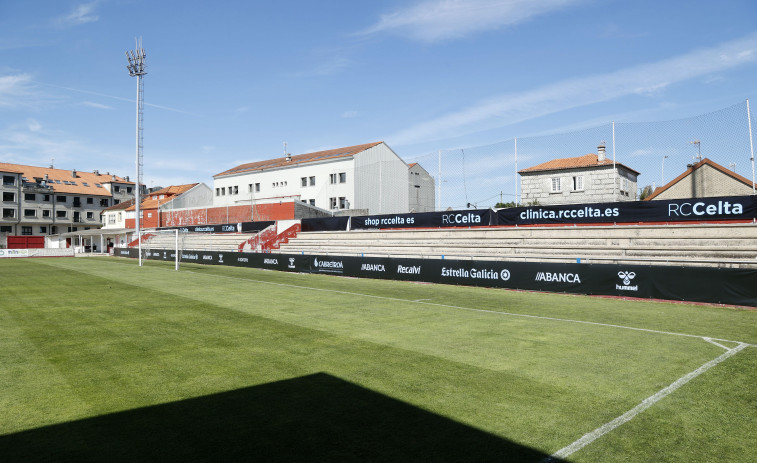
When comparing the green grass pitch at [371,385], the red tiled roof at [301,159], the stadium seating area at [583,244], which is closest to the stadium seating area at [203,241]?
the red tiled roof at [301,159]

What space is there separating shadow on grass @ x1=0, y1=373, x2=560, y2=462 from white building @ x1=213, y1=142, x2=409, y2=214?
24052mm

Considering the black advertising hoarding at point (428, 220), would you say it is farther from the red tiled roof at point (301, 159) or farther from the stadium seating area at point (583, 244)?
the red tiled roof at point (301, 159)

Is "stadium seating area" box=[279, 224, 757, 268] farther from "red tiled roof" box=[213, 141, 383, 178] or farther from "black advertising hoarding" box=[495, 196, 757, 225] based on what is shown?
"red tiled roof" box=[213, 141, 383, 178]

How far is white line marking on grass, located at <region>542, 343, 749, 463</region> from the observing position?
14.6ft

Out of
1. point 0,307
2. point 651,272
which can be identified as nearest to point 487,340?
point 651,272

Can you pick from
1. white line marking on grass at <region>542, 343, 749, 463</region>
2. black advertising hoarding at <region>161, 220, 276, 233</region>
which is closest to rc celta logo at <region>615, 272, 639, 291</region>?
white line marking on grass at <region>542, 343, 749, 463</region>

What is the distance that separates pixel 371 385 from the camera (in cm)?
641

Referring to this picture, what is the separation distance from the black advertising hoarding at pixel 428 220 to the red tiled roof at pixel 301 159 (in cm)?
1747

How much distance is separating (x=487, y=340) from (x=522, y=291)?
10.1 m

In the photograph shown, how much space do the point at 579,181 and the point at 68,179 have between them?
90.2m

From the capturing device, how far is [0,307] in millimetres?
13305

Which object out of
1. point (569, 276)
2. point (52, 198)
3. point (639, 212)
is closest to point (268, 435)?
point (569, 276)

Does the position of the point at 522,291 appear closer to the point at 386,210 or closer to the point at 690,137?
the point at 690,137

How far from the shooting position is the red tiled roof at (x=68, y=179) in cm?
7744
